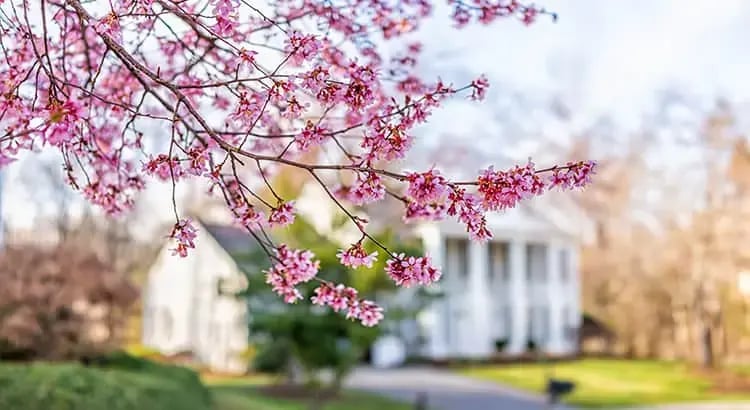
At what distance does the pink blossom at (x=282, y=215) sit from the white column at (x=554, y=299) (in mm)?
26365

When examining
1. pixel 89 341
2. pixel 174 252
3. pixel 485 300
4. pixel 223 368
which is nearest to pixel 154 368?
pixel 89 341

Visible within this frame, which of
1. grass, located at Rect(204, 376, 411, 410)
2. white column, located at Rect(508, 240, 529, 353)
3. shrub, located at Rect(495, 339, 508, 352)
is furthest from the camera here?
white column, located at Rect(508, 240, 529, 353)

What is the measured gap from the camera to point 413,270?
9.30 feet

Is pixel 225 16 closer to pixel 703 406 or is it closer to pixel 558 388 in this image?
pixel 558 388

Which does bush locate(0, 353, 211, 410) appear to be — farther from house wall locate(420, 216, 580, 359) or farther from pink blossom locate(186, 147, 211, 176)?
house wall locate(420, 216, 580, 359)

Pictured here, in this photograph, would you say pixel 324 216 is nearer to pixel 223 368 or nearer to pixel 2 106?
pixel 223 368

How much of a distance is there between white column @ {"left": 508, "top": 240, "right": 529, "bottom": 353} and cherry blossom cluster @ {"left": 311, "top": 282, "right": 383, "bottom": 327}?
2523cm

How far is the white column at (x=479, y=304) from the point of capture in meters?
26.9

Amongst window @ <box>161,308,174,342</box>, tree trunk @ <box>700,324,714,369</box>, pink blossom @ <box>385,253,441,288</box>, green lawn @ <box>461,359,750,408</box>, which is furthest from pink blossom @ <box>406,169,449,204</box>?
tree trunk @ <box>700,324,714,369</box>

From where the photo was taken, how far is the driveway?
16.5 m

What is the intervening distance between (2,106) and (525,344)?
26.0 metres

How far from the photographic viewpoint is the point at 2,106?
286 centimetres

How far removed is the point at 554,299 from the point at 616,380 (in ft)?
23.6

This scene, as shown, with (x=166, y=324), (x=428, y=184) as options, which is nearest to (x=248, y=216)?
(x=428, y=184)
